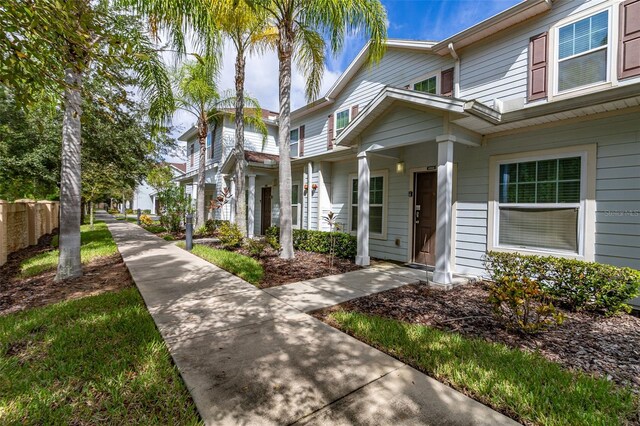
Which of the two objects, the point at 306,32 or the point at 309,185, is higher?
the point at 306,32

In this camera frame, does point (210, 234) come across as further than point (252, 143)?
No

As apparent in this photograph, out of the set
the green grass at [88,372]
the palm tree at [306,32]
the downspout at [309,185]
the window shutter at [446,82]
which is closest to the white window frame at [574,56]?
the window shutter at [446,82]

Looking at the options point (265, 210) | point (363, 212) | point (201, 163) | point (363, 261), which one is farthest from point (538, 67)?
point (201, 163)

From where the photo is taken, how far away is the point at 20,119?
10.2m

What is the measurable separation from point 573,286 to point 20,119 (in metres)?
16.3

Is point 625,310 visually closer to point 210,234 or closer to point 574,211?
point 574,211

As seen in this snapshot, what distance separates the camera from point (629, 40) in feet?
15.3

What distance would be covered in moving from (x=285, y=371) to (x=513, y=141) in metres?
5.81

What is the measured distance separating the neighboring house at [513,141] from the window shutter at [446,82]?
0.03 meters

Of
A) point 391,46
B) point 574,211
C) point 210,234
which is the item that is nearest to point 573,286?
point 574,211

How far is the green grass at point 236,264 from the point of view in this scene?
5820 mm

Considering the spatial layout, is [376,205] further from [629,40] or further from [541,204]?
[629,40]

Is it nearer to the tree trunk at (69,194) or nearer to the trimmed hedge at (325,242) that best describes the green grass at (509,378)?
the trimmed hedge at (325,242)

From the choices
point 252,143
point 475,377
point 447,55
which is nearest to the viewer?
point 475,377
